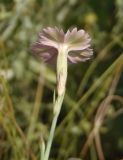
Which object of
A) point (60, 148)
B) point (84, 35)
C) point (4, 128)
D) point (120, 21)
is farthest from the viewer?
point (120, 21)

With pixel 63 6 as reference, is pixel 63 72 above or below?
below

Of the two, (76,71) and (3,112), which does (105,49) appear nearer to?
(76,71)

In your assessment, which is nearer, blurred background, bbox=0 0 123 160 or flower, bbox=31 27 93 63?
flower, bbox=31 27 93 63

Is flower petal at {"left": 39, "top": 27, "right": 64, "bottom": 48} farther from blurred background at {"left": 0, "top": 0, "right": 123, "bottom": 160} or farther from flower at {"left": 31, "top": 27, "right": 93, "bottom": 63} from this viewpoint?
blurred background at {"left": 0, "top": 0, "right": 123, "bottom": 160}

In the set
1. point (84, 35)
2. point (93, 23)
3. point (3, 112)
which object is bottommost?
point (3, 112)

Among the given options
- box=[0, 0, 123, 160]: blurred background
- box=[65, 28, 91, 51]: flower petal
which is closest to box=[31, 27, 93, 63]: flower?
box=[65, 28, 91, 51]: flower petal

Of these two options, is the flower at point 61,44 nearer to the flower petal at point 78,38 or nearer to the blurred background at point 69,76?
the flower petal at point 78,38

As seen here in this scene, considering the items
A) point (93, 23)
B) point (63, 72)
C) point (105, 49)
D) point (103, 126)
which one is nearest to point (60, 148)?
point (103, 126)
